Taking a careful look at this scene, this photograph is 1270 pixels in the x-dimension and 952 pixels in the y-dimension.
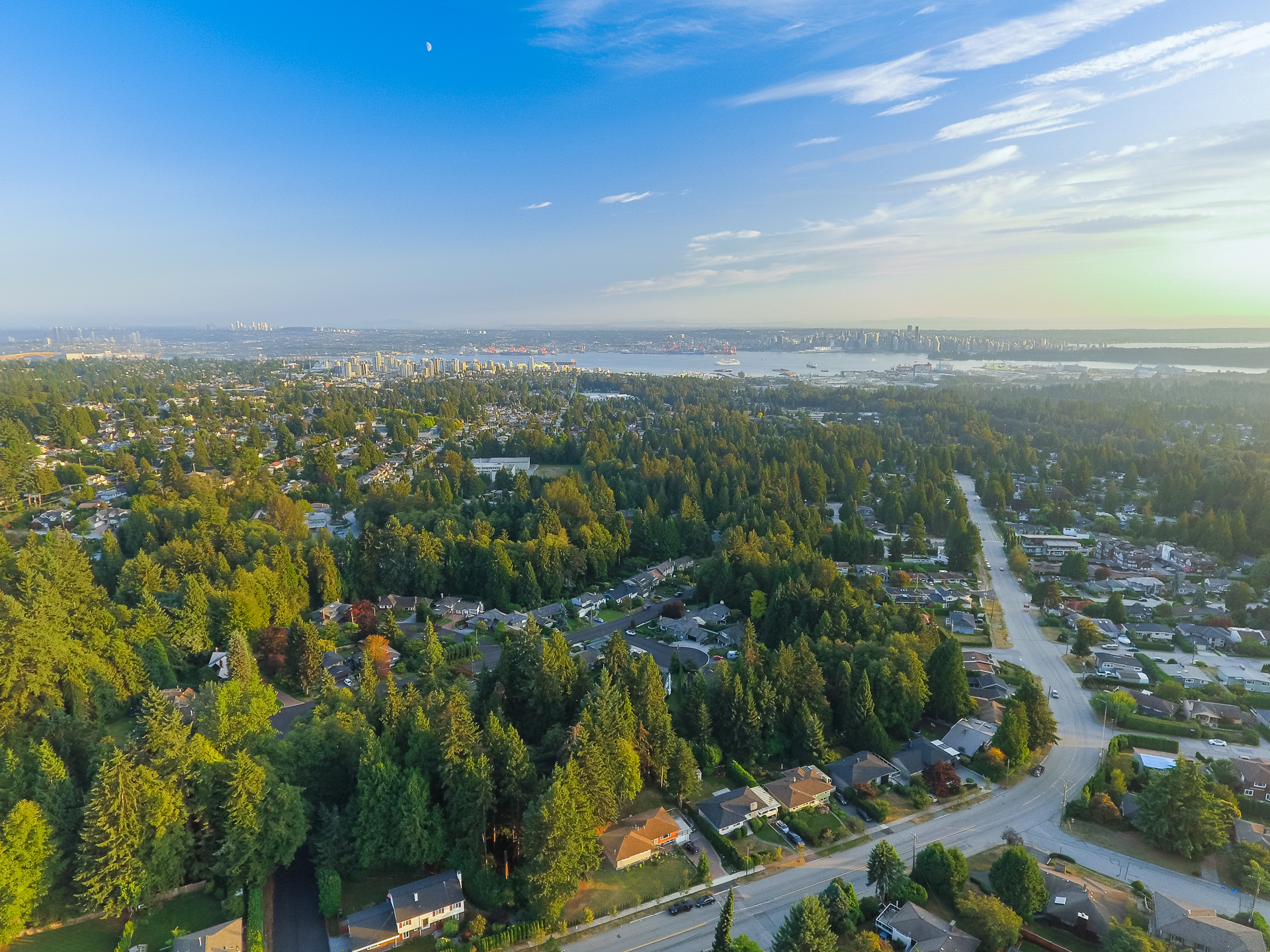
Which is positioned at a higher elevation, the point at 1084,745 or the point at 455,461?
the point at 455,461

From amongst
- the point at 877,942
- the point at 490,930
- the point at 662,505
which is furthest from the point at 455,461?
the point at 877,942

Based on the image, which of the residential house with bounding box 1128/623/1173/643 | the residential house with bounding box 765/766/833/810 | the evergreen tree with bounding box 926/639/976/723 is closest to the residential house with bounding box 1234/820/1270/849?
the evergreen tree with bounding box 926/639/976/723

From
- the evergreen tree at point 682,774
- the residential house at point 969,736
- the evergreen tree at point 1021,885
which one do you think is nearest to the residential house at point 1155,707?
the residential house at point 969,736

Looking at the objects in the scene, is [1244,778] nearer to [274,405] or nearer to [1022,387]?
[274,405]

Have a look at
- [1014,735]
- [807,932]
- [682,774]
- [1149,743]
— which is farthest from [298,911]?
[1149,743]

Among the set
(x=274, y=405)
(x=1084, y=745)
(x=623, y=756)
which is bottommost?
(x=1084, y=745)

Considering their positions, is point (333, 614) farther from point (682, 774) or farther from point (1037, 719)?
point (1037, 719)

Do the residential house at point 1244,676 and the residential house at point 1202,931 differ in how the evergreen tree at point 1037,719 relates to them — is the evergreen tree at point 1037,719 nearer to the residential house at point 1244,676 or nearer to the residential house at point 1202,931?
the residential house at point 1202,931
